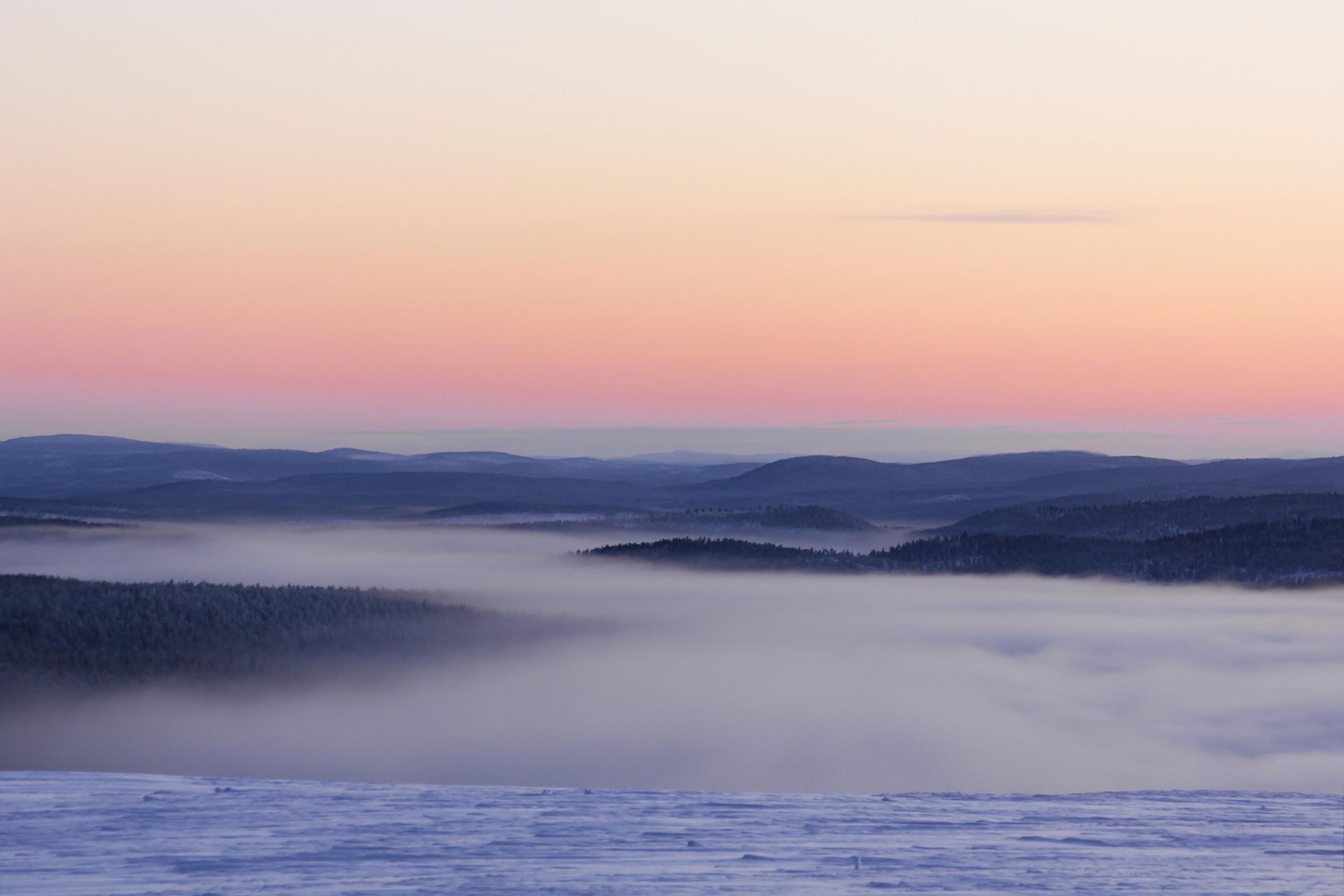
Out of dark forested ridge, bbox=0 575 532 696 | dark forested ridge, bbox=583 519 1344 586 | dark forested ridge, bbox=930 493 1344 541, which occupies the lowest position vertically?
dark forested ridge, bbox=0 575 532 696

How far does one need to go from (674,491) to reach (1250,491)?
72.4 metres

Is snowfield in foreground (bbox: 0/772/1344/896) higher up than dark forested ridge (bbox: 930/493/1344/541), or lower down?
lower down

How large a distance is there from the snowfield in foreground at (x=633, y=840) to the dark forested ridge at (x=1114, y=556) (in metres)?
31.5

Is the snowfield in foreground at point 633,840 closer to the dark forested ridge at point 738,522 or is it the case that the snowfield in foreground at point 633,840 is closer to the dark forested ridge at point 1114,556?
the dark forested ridge at point 1114,556

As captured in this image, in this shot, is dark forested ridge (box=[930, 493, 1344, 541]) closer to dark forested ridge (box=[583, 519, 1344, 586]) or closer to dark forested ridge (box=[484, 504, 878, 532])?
dark forested ridge (box=[583, 519, 1344, 586])

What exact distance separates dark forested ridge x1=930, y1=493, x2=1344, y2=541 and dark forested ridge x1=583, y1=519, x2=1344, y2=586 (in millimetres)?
6056

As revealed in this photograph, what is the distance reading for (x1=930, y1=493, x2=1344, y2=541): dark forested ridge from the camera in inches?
2090

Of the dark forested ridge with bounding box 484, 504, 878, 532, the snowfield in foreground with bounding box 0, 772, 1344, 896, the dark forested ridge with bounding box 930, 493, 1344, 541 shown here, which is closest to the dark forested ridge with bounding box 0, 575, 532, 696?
the snowfield in foreground with bounding box 0, 772, 1344, 896

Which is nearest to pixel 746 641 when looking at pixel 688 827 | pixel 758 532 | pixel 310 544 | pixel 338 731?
Result: pixel 338 731

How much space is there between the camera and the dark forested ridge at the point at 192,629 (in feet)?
81.9

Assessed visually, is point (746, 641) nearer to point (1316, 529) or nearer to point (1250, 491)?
point (1316, 529)

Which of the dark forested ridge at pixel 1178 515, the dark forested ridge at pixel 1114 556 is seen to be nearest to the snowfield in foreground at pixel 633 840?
the dark forested ridge at pixel 1114 556

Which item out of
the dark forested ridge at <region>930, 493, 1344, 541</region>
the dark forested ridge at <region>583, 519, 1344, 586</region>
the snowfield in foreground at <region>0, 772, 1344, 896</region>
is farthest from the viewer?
the dark forested ridge at <region>930, 493, 1344, 541</region>

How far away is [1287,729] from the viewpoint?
1792 centimetres
